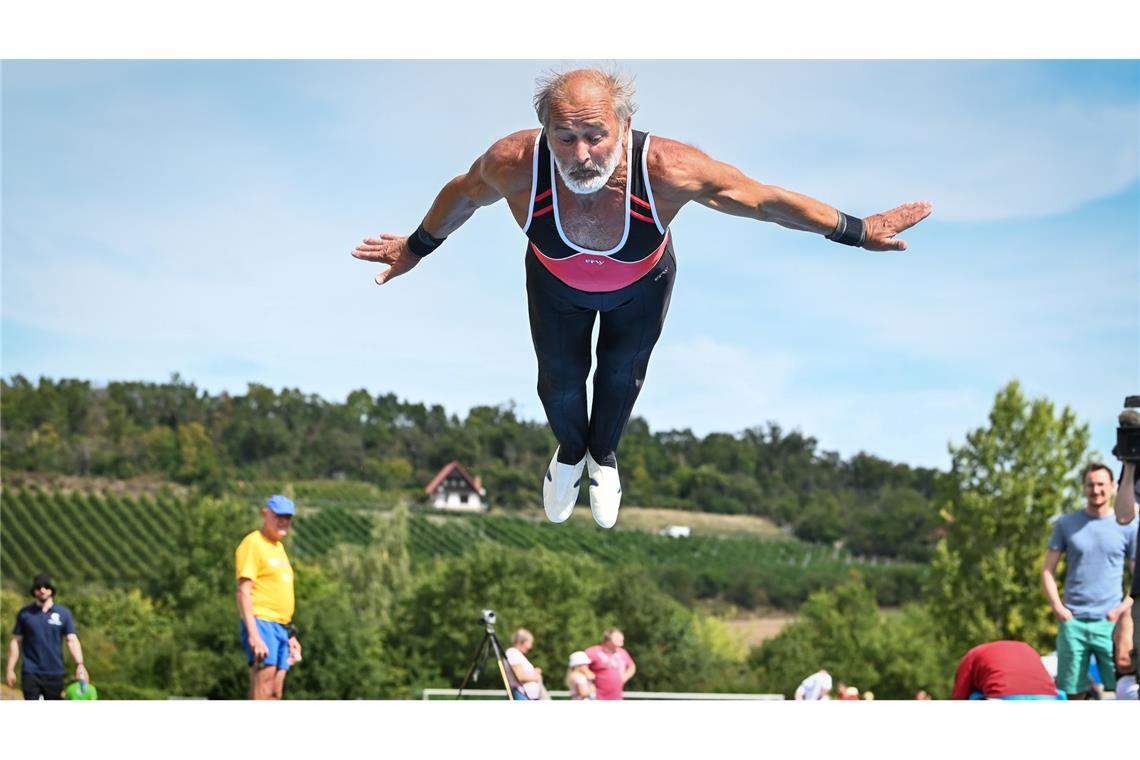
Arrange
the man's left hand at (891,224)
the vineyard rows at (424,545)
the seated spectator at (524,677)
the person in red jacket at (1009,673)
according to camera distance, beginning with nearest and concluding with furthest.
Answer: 1. the man's left hand at (891,224)
2. the person in red jacket at (1009,673)
3. the seated spectator at (524,677)
4. the vineyard rows at (424,545)

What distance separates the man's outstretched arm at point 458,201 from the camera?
4.84 meters

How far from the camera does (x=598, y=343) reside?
5805 millimetres

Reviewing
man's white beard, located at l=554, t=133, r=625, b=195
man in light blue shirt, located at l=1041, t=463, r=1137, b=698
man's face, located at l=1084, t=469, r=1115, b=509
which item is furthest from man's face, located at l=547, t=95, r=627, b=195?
man's face, located at l=1084, t=469, r=1115, b=509

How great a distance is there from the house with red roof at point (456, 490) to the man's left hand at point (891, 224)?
2643 inches

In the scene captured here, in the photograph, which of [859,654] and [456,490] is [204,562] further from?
[859,654]

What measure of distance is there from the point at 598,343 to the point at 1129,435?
2634 millimetres

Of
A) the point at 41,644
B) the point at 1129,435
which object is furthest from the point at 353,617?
the point at 1129,435

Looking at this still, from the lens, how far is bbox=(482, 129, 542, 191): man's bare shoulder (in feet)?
15.8

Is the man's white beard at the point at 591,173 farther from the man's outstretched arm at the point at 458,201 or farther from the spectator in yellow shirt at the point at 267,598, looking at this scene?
the spectator in yellow shirt at the point at 267,598

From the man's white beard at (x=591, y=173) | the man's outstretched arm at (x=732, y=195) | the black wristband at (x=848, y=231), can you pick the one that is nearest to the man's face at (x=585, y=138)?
the man's white beard at (x=591, y=173)

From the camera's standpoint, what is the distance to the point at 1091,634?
700 centimetres
